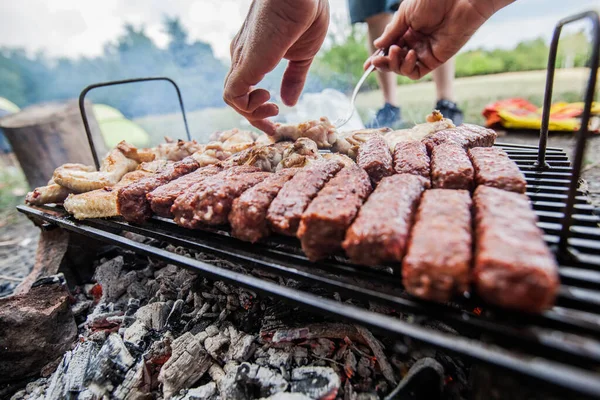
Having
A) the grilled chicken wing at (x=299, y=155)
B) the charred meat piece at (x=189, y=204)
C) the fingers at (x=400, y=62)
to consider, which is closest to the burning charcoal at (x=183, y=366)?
the charred meat piece at (x=189, y=204)

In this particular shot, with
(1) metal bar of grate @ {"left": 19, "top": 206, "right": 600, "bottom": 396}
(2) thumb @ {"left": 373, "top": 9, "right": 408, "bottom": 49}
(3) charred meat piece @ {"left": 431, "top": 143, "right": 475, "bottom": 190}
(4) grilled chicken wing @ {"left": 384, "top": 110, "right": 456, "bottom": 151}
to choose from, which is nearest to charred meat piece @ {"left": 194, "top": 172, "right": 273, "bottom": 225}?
(1) metal bar of grate @ {"left": 19, "top": 206, "right": 600, "bottom": 396}

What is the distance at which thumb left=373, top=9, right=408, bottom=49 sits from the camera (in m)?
3.40

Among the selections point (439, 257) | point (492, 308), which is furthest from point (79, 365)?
point (492, 308)

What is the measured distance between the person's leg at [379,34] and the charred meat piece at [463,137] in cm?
352

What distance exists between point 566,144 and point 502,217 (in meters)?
5.01

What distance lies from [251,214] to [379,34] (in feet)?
17.7

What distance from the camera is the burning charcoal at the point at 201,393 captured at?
1.83 metres

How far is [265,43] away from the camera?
80.9 inches

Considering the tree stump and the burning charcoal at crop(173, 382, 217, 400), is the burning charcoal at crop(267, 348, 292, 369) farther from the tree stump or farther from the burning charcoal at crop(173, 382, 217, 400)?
the tree stump

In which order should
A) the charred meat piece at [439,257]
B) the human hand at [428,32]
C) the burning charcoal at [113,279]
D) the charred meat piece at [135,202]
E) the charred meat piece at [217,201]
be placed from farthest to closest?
1. the human hand at [428,32]
2. the burning charcoal at [113,279]
3. the charred meat piece at [135,202]
4. the charred meat piece at [217,201]
5. the charred meat piece at [439,257]

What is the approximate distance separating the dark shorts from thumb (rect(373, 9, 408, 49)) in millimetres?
2257

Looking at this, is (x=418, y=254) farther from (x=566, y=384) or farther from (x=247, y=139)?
(x=247, y=139)

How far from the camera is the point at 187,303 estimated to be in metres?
2.55

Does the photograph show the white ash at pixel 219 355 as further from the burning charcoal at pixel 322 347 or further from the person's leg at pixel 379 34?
the person's leg at pixel 379 34
